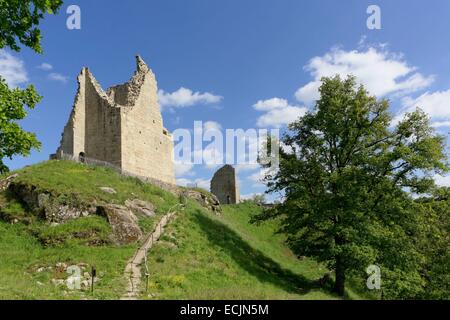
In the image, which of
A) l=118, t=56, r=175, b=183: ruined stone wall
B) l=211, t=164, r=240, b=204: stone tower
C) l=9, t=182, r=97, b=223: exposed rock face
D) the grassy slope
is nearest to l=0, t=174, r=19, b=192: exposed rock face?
the grassy slope

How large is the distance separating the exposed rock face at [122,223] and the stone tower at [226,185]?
32325mm

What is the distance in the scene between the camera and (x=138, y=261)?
76.3 feet

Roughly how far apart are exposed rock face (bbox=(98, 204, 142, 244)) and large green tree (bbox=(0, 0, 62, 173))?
430 inches

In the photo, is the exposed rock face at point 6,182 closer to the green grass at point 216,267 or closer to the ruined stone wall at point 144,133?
the ruined stone wall at point 144,133

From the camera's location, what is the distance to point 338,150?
27.9m

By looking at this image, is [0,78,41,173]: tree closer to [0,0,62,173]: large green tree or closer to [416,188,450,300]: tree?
[0,0,62,173]: large green tree

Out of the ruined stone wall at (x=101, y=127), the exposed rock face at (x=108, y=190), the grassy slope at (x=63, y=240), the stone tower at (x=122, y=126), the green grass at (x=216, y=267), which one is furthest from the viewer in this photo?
the stone tower at (x=122, y=126)

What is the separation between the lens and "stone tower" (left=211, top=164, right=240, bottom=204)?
60.2m

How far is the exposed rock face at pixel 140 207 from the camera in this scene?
29.8 meters

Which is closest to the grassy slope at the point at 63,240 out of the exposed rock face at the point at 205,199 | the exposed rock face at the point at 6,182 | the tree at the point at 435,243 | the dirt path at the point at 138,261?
the dirt path at the point at 138,261

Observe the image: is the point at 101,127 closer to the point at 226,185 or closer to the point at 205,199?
the point at 205,199

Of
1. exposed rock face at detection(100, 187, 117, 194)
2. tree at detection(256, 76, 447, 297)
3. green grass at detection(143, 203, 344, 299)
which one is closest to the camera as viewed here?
green grass at detection(143, 203, 344, 299)

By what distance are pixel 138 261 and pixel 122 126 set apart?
19563 mm

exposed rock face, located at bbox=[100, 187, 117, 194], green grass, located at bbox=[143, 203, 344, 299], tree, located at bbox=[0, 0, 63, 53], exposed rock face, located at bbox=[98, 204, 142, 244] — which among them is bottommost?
green grass, located at bbox=[143, 203, 344, 299]
